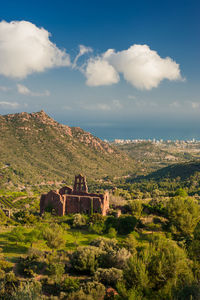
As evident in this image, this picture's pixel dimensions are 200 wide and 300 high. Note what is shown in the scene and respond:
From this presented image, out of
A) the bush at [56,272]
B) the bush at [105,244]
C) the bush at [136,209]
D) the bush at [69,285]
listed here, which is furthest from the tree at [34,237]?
the bush at [136,209]

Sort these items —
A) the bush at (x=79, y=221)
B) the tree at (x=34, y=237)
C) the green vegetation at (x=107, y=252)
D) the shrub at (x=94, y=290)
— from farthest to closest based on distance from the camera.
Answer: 1. the bush at (x=79, y=221)
2. the tree at (x=34, y=237)
3. the shrub at (x=94, y=290)
4. the green vegetation at (x=107, y=252)

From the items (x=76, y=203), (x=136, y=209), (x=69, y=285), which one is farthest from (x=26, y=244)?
(x=136, y=209)

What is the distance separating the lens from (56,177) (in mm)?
120188

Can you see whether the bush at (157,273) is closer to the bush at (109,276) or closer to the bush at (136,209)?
the bush at (109,276)

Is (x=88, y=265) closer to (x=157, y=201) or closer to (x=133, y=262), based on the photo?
(x=133, y=262)

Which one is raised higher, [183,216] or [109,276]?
[183,216]

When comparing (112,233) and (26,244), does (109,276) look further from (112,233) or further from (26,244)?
(26,244)

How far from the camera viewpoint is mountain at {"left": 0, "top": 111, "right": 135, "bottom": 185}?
4612 inches

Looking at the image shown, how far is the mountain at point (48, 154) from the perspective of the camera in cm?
11714

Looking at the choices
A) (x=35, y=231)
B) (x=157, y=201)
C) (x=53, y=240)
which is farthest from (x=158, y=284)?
(x=157, y=201)

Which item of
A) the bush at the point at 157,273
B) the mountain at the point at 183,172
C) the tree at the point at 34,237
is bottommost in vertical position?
the tree at the point at 34,237

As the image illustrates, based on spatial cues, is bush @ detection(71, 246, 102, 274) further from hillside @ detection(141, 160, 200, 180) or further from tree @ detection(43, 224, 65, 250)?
hillside @ detection(141, 160, 200, 180)

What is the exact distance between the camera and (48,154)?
135 metres

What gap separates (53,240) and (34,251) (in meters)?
2.23
